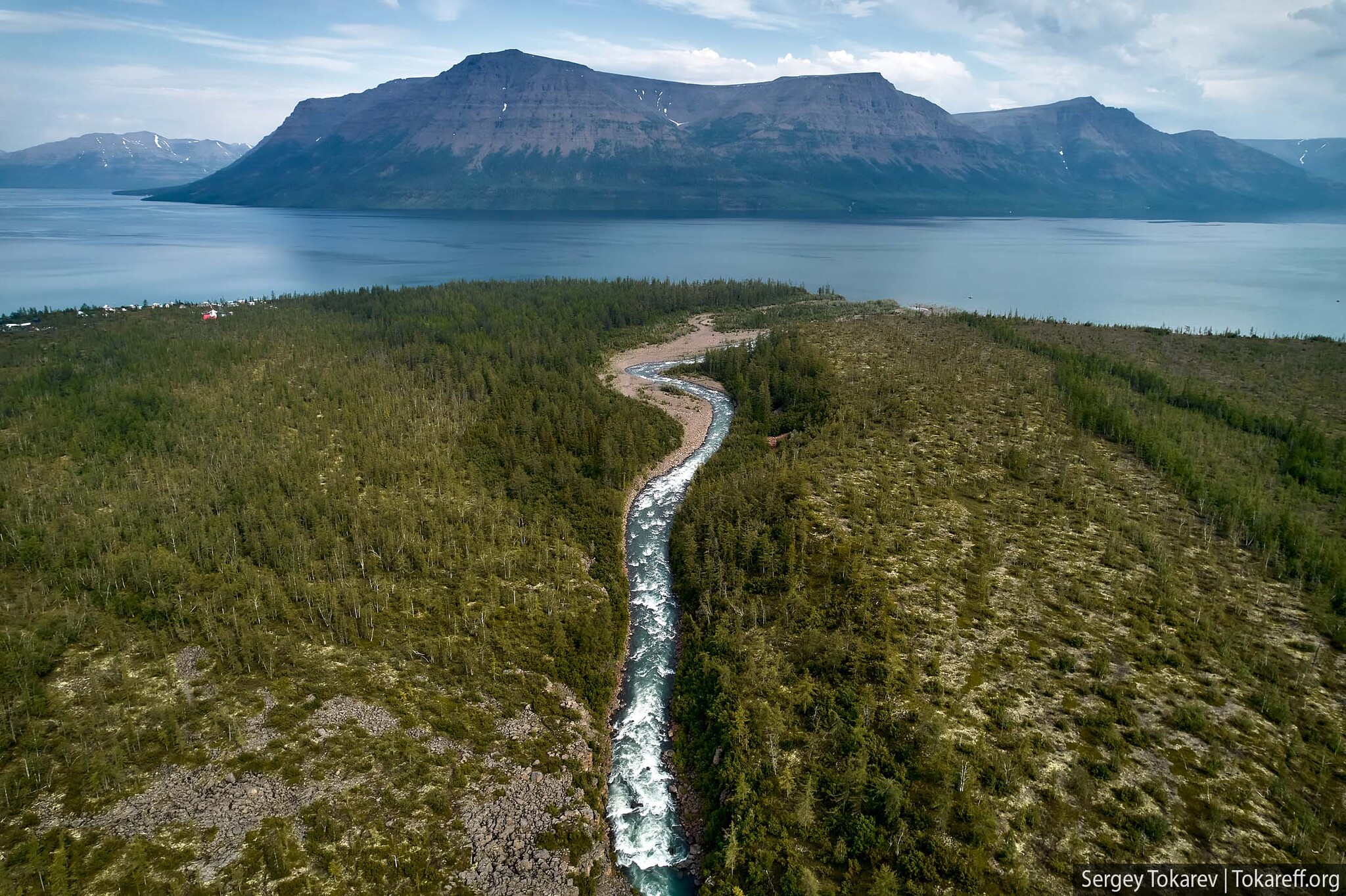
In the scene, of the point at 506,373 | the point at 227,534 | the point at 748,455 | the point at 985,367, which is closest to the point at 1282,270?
the point at 985,367

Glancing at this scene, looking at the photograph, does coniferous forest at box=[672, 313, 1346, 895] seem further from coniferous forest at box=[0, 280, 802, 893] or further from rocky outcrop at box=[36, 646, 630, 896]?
coniferous forest at box=[0, 280, 802, 893]

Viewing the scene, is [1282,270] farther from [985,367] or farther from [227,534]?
[227,534]

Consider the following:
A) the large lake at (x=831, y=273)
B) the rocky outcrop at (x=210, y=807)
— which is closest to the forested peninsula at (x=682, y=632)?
the rocky outcrop at (x=210, y=807)

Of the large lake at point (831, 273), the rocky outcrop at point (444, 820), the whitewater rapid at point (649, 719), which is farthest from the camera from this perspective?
the large lake at point (831, 273)

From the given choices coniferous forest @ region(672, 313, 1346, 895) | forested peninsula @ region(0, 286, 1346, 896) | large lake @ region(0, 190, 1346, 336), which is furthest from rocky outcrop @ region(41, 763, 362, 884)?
large lake @ region(0, 190, 1346, 336)

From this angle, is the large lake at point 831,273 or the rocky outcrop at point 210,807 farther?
the large lake at point 831,273

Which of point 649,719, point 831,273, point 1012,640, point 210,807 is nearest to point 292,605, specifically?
point 210,807

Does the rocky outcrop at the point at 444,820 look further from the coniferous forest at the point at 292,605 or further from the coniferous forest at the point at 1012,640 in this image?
the coniferous forest at the point at 1012,640

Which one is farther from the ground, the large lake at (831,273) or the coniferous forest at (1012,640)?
the large lake at (831,273)
